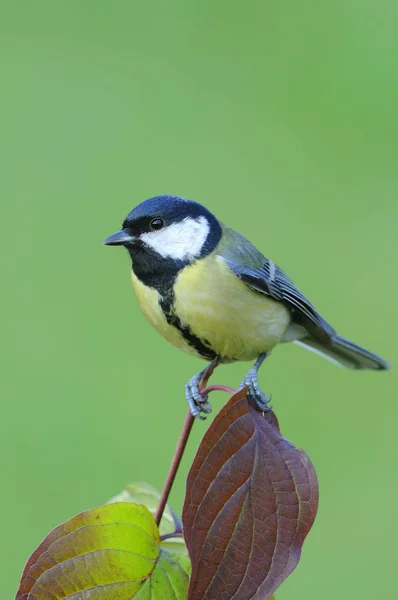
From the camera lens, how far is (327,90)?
591 cm

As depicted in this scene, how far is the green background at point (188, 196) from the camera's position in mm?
4051

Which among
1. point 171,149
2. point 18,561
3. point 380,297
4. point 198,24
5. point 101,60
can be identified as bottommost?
point 18,561

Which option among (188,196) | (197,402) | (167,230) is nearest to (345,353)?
(167,230)

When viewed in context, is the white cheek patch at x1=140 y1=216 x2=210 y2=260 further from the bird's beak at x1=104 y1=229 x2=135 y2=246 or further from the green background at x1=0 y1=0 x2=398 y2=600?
the green background at x1=0 y1=0 x2=398 y2=600

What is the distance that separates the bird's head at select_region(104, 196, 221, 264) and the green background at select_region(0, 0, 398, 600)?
A: 193 cm

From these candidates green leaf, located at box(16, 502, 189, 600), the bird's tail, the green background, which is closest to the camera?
green leaf, located at box(16, 502, 189, 600)

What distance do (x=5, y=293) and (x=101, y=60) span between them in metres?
1.96

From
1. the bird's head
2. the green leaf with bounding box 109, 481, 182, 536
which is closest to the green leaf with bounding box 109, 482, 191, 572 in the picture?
the green leaf with bounding box 109, 481, 182, 536

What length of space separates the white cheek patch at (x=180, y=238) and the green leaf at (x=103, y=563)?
0.72m

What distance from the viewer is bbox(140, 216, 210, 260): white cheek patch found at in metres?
2.07

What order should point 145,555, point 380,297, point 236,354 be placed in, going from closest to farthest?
point 145,555
point 236,354
point 380,297

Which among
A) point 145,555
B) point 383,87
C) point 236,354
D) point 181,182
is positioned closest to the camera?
point 145,555

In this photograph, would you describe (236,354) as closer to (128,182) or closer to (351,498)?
(351,498)

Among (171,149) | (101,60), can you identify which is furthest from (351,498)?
(101,60)
